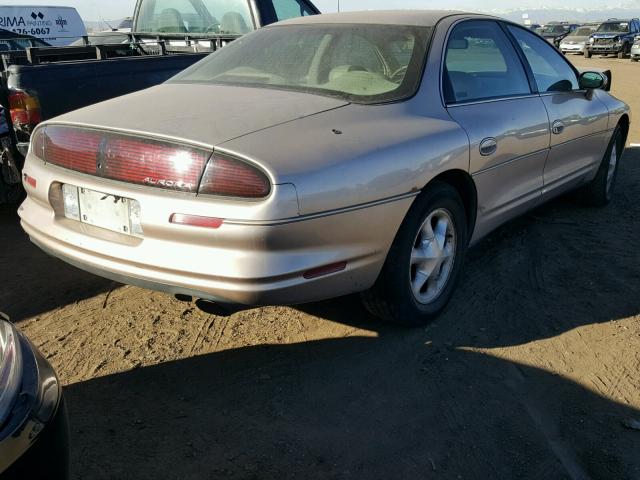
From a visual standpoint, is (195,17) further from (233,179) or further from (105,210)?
(233,179)

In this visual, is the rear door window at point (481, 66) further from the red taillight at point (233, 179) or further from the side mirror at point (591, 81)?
the red taillight at point (233, 179)

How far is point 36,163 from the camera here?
10.1 ft

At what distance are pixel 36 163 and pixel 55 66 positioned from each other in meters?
1.93

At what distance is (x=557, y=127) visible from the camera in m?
4.36

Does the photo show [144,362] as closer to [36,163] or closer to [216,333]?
[216,333]

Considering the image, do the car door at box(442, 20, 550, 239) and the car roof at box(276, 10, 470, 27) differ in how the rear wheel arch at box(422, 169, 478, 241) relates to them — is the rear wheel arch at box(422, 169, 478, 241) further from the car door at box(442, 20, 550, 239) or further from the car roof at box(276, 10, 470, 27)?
the car roof at box(276, 10, 470, 27)

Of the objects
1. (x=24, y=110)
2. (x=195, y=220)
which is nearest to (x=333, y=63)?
(x=195, y=220)

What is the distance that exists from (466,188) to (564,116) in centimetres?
141

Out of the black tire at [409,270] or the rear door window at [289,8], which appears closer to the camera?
the black tire at [409,270]

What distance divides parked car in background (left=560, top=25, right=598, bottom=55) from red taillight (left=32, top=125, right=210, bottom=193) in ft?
108

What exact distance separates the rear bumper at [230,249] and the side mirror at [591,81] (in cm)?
272

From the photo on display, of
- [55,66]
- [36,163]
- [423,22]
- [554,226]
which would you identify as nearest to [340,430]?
[36,163]

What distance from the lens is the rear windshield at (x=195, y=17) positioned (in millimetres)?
6559

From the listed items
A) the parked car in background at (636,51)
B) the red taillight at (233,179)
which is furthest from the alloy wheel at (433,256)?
the parked car in background at (636,51)
